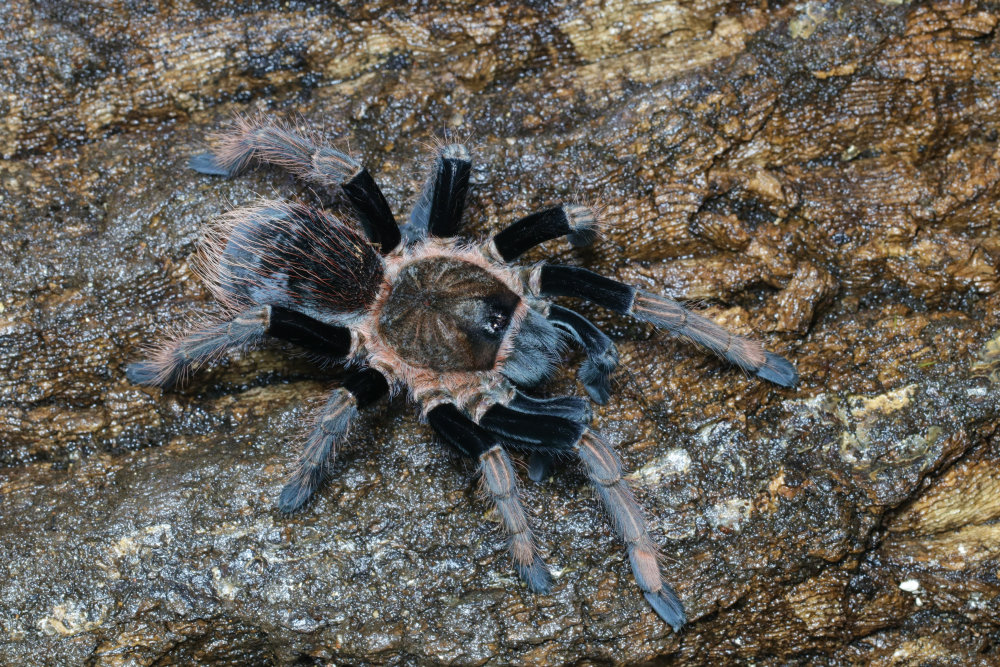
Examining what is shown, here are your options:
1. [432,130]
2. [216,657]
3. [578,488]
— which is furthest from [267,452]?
[432,130]

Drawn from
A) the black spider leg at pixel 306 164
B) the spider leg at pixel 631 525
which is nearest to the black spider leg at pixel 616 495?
the spider leg at pixel 631 525

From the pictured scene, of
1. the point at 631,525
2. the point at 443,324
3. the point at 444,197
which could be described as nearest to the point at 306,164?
the point at 444,197

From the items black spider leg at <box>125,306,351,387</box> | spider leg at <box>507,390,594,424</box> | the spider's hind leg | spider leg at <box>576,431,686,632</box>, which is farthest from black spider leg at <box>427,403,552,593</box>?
the spider's hind leg

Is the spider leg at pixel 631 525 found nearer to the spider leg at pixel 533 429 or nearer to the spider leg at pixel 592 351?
the spider leg at pixel 533 429

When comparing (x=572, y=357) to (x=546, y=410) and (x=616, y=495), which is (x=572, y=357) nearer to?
(x=546, y=410)

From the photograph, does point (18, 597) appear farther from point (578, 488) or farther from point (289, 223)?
point (578, 488)

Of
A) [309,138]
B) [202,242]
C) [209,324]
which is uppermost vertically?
[309,138]
